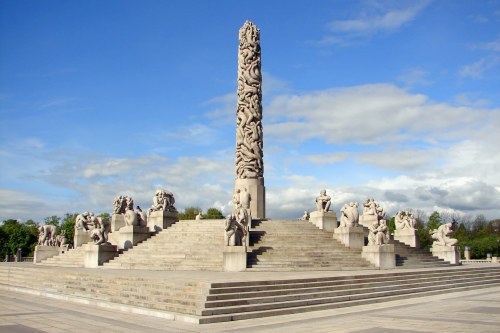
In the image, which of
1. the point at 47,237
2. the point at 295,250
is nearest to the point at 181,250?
the point at 295,250

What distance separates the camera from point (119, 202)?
104 ft

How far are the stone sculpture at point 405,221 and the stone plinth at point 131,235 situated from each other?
15.8 meters

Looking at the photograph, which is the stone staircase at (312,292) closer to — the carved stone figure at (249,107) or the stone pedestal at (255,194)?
the stone pedestal at (255,194)

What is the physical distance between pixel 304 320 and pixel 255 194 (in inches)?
791

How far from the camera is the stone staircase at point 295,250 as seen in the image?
21484 mm

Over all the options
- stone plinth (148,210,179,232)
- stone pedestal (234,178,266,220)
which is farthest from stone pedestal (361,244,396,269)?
stone plinth (148,210,179,232)

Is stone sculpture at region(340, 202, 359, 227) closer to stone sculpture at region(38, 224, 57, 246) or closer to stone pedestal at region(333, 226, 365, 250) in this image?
stone pedestal at region(333, 226, 365, 250)

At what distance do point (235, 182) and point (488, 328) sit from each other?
23.4m

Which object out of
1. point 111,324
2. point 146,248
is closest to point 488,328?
point 111,324

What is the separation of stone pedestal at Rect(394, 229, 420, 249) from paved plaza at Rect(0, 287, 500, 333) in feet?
48.8

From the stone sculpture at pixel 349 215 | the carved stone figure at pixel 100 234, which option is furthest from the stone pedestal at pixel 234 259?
the carved stone figure at pixel 100 234

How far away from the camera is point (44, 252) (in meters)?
31.9

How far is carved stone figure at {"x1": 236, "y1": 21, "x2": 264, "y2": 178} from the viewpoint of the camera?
108ft

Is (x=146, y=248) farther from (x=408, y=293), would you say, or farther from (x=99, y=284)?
(x=408, y=293)
